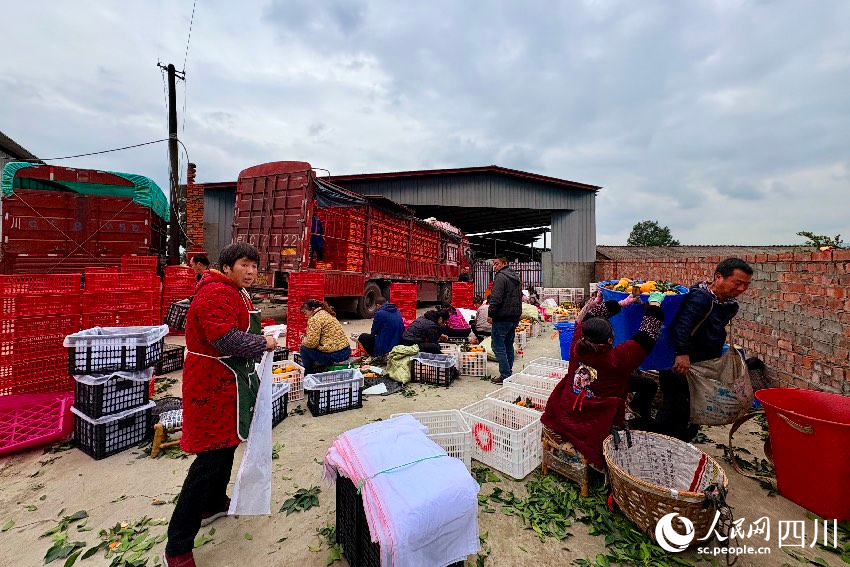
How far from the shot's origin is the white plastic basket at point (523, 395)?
4172mm

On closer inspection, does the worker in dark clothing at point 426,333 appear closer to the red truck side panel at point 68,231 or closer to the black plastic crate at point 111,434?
the black plastic crate at point 111,434

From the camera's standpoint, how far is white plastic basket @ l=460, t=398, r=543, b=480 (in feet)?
10.5

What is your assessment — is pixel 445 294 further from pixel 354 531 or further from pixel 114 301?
pixel 354 531

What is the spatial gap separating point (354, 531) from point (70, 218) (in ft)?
42.6

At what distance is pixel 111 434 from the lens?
3.49 meters

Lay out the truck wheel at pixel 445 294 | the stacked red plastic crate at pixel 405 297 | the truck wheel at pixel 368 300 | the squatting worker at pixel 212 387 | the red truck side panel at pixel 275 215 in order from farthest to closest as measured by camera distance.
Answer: the truck wheel at pixel 445 294, the truck wheel at pixel 368 300, the stacked red plastic crate at pixel 405 297, the red truck side panel at pixel 275 215, the squatting worker at pixel 212 387

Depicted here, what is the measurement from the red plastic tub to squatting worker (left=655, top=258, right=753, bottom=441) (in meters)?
0.54

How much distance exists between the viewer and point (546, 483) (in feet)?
10.3

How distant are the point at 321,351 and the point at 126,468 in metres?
2.53

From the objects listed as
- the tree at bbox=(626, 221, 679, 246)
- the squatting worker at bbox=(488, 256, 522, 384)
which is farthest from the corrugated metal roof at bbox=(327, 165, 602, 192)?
the tree at bbox=(626, 221, 679, 246)

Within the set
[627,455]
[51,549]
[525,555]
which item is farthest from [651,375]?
[51,549]

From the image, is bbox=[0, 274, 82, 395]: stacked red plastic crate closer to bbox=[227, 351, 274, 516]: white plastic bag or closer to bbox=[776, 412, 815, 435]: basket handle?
bbox=[227, 351, 274, 516]: white plastic bag

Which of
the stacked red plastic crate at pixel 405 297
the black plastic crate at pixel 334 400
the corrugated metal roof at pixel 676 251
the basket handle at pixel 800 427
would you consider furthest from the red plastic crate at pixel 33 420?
the corrugated metal roof at pixel 676 251

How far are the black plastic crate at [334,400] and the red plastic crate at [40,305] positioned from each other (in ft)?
10.2
